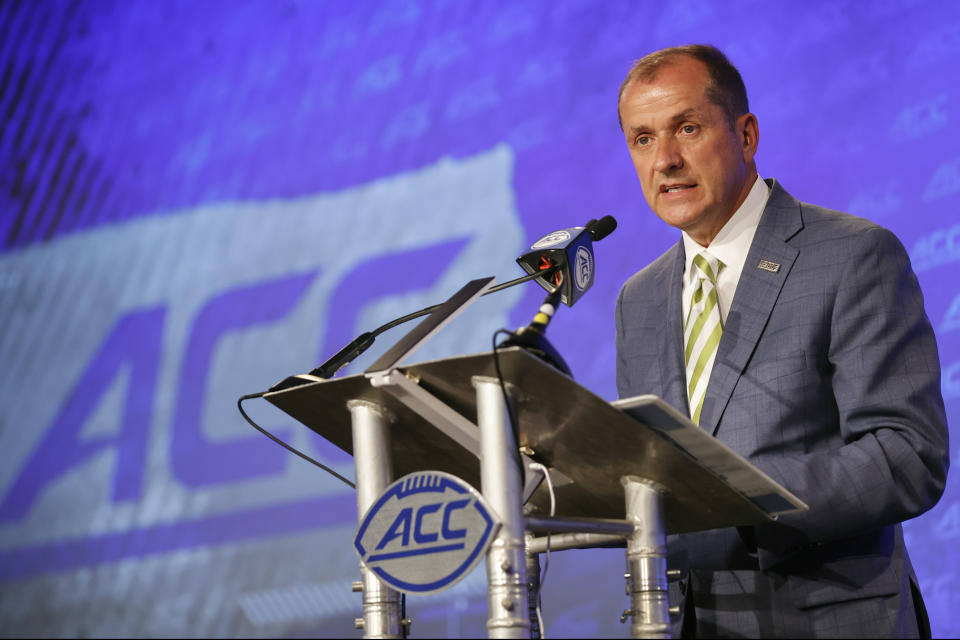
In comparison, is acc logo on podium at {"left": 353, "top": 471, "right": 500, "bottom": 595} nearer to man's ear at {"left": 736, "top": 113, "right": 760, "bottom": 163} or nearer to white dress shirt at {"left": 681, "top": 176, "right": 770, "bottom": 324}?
white dress shirt at {"left": 681, "top": 176, "right": 770, "bottom": 324}

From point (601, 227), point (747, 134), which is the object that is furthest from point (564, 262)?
point (747, 134)

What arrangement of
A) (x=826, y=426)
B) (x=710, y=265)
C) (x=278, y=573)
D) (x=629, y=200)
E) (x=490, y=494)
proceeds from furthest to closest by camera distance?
(x=278, y=573)
(x=629, y=200)
(x=710, y=265)
(x=826, y=426)
(x=490, y=494)

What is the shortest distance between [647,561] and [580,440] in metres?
0.18

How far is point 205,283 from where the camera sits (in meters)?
4.14

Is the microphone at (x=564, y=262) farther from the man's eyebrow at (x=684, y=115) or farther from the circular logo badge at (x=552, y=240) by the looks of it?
the man's eyebrow at (x=684, y=115)

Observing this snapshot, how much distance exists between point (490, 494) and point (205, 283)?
126 inches

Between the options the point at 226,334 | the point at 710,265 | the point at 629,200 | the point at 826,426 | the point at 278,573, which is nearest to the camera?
the point at 826,426

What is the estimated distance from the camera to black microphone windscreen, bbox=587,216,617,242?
167cm

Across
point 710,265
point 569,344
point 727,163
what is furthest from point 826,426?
point 569,344

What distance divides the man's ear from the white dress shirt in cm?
6

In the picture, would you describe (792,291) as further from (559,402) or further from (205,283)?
(205,283)

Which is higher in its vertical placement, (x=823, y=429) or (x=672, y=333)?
(x=672, y=333)

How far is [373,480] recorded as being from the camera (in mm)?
1321

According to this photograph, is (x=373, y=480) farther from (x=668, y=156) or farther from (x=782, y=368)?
(x=668, y=156)
